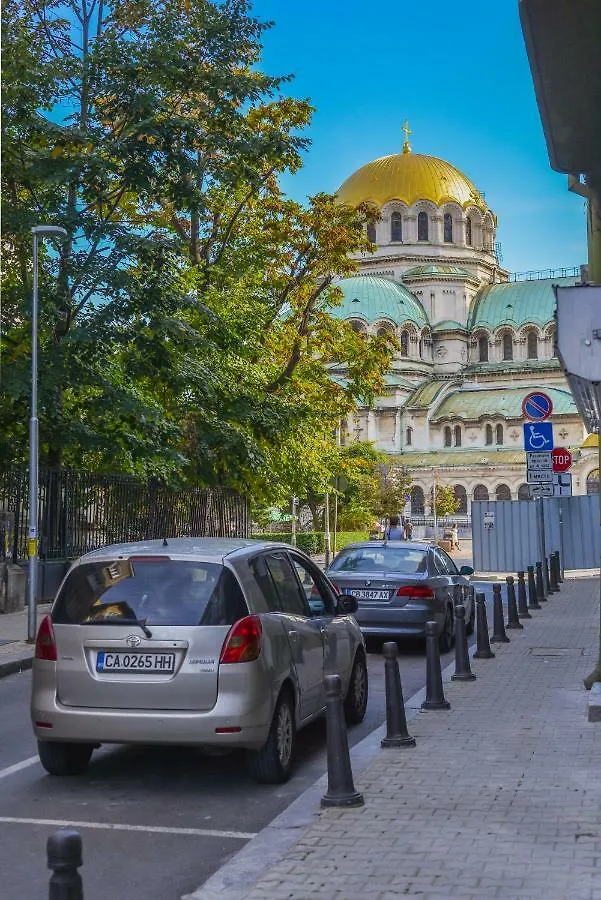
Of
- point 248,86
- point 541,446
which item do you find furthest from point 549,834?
point 248,86

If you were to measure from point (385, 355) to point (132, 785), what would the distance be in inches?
999

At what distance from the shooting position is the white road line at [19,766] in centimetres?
864

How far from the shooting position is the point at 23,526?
22.7 m

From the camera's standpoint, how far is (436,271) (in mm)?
121750

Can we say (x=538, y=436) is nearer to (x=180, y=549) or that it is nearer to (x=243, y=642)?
(x=180, y=549)

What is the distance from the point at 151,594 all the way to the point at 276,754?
1.38 m

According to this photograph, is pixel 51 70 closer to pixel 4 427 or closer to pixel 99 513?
pixel 4 427

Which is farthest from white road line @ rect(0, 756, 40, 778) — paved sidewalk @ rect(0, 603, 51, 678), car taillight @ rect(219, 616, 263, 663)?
paved sidewalk @ rect(0, 603, 51, 678)

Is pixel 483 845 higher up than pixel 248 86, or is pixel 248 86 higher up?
pixel 248 86

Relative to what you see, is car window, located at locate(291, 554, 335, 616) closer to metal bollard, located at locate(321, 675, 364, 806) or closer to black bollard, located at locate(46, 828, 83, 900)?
metal bollard, located at locate(321, 675, 364, 806)

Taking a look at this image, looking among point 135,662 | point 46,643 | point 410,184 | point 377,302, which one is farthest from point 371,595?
point 410,184

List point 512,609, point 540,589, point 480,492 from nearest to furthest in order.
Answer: point 512,609 → point 540,589 → point 480,492

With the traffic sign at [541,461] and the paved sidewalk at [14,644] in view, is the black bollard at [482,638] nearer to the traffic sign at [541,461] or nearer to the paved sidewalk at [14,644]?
the paved sidewalk at [14,644]

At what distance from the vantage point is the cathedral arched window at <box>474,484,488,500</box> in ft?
363
